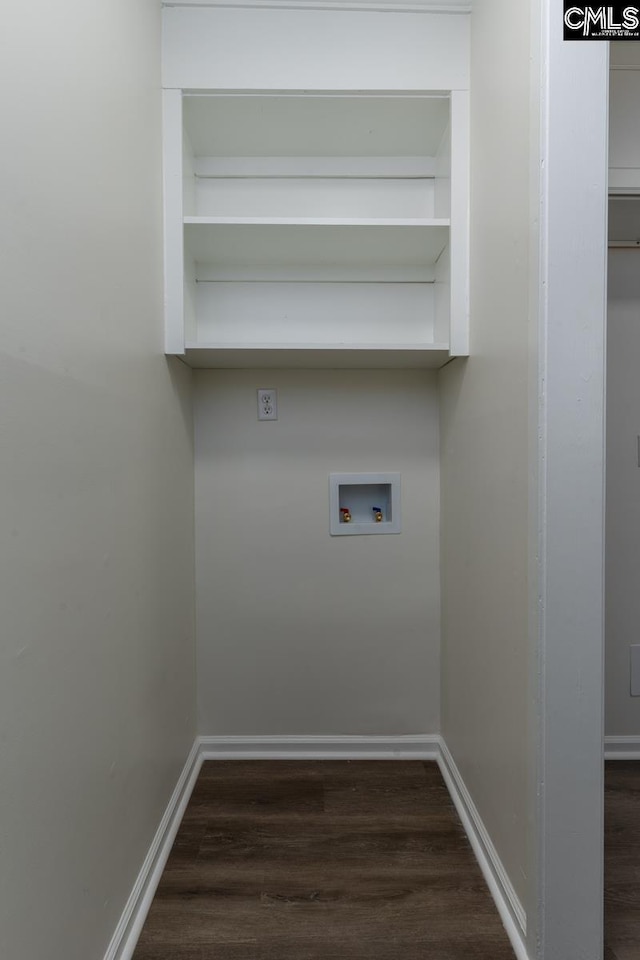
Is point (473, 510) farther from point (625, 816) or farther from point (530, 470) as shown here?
point (625, 816)

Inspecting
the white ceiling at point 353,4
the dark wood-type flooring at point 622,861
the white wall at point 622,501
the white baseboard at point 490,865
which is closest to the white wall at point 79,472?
the white ceiling at point 353,4

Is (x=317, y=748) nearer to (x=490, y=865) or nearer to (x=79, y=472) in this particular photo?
(x=490, y=865)

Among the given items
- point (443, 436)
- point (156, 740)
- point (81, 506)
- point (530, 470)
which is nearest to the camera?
point (81, 506)

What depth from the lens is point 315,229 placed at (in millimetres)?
1661

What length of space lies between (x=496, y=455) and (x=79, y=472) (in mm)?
988

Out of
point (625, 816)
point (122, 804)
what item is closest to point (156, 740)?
point (122, 804)

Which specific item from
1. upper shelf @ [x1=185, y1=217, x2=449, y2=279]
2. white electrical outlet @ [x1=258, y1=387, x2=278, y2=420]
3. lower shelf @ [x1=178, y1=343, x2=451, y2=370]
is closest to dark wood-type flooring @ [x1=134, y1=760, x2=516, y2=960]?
white electrical outlet @ [x1=258, y1=387, x2=278, y2=420]

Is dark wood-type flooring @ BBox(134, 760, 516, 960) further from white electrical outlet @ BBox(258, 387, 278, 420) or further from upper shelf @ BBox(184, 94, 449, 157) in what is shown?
upper shelf @ BBox(184, 94, 449, 157)

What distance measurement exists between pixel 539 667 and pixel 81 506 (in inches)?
38.5

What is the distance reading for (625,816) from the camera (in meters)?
1.68

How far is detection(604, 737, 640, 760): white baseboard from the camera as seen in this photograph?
2.02 metres

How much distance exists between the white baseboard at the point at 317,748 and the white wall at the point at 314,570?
0.12 ft

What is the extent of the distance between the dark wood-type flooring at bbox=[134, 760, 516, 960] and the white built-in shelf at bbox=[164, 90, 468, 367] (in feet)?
4.79

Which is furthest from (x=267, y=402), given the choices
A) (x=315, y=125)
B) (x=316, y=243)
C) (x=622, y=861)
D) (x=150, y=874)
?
(x=622, y=861)
